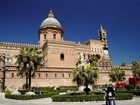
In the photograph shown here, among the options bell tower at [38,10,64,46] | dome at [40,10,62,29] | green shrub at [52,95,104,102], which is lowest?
green shrub at [52,95,104,102]

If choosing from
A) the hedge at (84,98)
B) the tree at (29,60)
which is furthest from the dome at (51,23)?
the hedge at (84,98)

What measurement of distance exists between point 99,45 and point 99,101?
54.4 metres

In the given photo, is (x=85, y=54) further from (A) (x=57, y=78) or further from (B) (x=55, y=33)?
(A) (x=57, y=78)

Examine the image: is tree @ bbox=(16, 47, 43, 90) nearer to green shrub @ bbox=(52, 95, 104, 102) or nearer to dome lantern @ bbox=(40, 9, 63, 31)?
green shrub @ bbox=(52, 95, 104, 102)

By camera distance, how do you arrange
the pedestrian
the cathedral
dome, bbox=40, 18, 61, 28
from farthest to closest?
1. dome, bbox=40, 18, 61, 28
2. the cathedral
3. the pedestrian

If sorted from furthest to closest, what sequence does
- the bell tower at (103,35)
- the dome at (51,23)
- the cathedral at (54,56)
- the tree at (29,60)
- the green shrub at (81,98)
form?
the bell tower at (103,35), the dome at (51,23), the cathedral at (54,56), the tree at (29,60), the green shrub at (81,98)

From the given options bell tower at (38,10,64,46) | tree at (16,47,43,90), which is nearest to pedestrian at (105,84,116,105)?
tree at (16,47,43,90)

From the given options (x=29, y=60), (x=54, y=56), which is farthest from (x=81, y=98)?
(x=54, y=56)

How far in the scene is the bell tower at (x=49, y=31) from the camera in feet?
228

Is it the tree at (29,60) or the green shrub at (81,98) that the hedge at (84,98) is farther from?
the tree at (29,60)

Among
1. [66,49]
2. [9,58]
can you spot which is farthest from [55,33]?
[9,58]

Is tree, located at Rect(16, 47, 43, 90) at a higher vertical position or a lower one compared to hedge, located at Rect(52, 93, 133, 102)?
higher

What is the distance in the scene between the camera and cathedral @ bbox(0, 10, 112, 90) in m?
51.0

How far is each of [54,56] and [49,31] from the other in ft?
36.4
